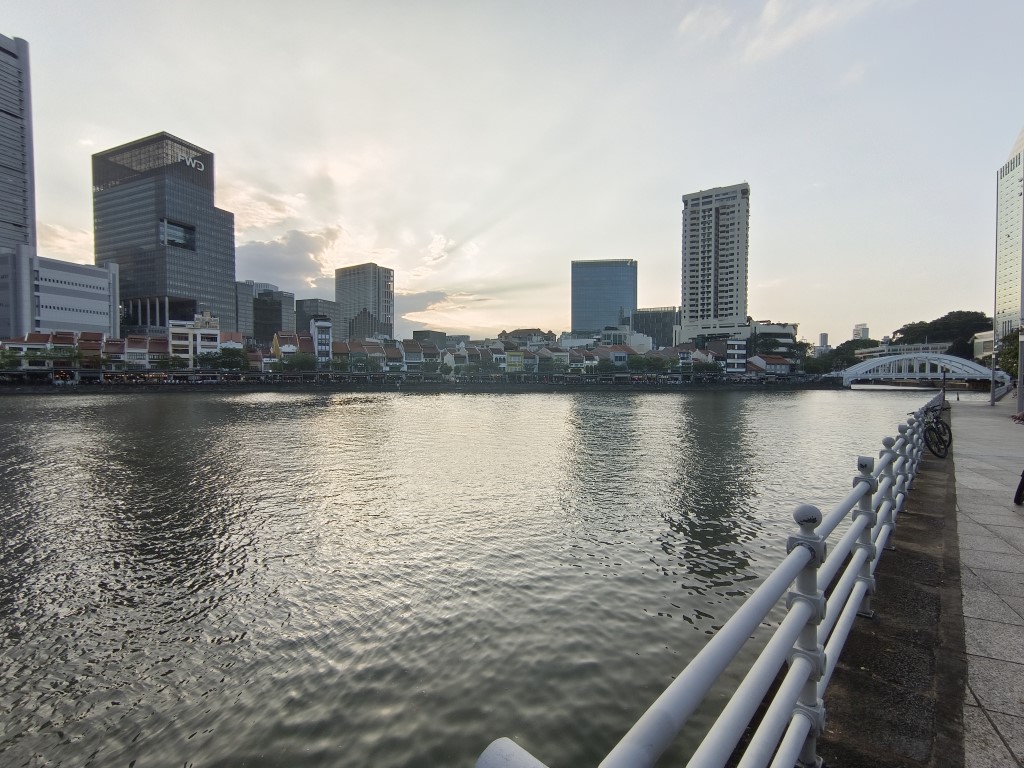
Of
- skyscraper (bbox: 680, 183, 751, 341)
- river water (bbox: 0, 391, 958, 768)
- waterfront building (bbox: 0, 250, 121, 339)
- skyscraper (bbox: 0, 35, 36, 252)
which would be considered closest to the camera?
river water (bbox: 0, 391, 958, 768)

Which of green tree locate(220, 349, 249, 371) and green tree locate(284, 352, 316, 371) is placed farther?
green tree locate(284, 352, 316, 371)

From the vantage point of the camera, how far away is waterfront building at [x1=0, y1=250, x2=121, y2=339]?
382ft

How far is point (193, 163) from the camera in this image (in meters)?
195

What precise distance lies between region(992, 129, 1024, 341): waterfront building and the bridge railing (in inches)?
6704

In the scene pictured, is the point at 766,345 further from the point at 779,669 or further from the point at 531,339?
the point at 779,669

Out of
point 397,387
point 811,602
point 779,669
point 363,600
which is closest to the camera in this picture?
point 779,669

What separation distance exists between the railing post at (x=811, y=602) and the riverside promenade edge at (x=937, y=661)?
0.63 meters

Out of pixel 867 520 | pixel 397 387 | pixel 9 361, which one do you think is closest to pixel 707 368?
pixel 397 387

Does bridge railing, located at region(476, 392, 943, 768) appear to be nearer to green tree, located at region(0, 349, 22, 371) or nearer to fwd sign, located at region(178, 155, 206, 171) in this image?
green tree, located at region(0, 349, 22, 371)

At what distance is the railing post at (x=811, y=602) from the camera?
8.35 ft

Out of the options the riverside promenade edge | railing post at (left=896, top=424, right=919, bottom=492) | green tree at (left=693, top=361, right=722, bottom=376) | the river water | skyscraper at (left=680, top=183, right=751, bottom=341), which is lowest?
the river water

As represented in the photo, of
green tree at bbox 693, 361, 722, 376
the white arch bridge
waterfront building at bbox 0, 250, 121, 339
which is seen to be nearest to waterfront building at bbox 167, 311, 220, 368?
waterfront building at bbox 0, 250, 121, 339

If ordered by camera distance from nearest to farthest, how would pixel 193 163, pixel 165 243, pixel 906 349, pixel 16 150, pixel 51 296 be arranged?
pixel 51 296, pixel 906 349, pixel 16 150, pixel 165 243, pixel 193 163

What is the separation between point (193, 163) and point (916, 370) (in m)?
238
